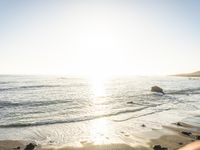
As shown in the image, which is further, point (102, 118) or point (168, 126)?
point (102, 118)

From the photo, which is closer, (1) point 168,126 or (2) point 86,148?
(2) point 86,148

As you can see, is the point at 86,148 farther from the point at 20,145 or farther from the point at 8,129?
the point at 8,129

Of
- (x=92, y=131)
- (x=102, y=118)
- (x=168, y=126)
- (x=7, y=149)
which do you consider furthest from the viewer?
(x=102, y=118)

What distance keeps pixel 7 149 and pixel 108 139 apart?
5726mm

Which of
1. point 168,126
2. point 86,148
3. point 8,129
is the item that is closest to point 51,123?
point 8,129

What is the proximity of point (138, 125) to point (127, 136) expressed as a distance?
12.1 feet

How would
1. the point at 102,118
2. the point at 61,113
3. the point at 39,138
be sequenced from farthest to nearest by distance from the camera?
the point at 61,113
the point at 102,118
the point at 39,138

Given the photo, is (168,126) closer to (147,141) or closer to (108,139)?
(147,141)

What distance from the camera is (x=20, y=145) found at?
13453 mm

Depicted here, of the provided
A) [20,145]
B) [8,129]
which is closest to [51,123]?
[8,129]

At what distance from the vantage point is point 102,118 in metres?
22.4

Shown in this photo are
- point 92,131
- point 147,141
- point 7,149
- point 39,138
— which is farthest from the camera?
point 92,131

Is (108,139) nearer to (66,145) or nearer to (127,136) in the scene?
(127,136)

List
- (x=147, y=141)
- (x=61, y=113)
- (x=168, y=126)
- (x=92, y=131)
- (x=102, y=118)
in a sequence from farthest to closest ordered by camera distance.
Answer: (x=61, y=113), (x=102, y=118), (x=168, y=126), (x=92, y=131), (x=147, y=141)
